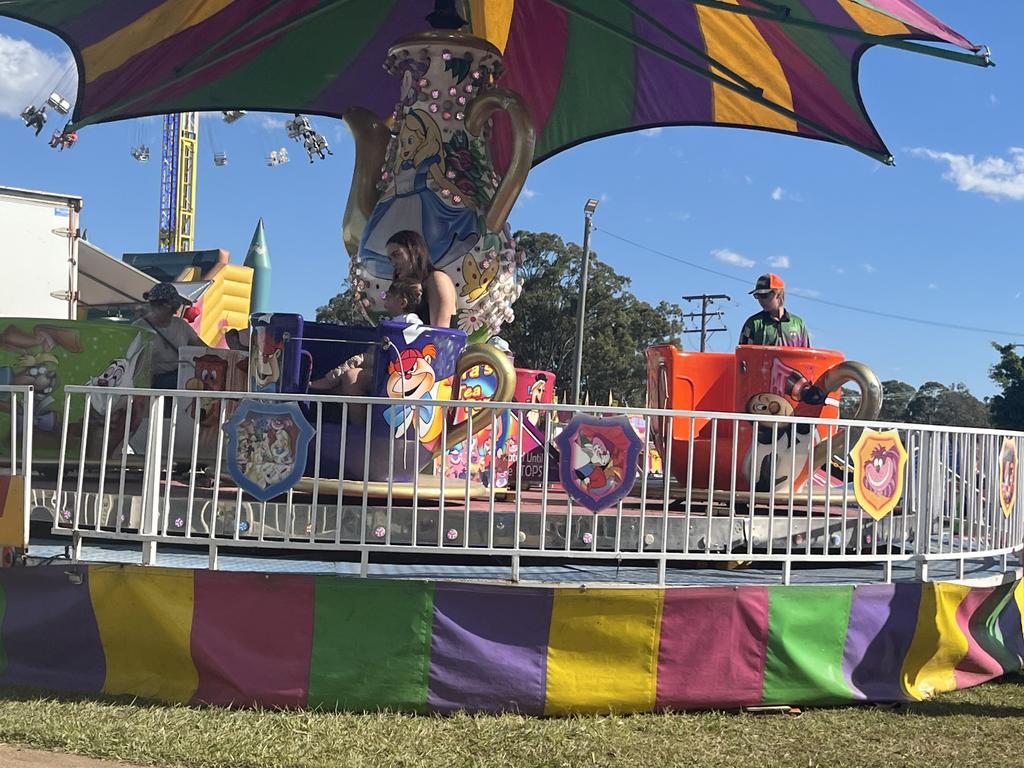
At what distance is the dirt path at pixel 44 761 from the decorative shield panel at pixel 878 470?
3.57m

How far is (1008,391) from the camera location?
154ft

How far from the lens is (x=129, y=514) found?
5.46 m

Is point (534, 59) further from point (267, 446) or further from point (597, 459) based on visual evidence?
point (267, 446)

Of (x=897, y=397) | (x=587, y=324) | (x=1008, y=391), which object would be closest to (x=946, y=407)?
(x=897, y=397)

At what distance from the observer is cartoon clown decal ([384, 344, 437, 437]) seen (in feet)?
19.5

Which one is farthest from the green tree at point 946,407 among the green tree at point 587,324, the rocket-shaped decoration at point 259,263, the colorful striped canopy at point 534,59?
the colorful striped canopy at point 534,59

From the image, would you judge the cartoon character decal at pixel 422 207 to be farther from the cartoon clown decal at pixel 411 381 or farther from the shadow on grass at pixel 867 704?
the shadow on grass at pixel 867 704

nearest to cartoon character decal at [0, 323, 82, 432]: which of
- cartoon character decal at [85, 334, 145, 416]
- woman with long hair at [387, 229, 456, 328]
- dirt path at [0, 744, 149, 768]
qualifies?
cartoon character decal at [85, 334, 145, 416]

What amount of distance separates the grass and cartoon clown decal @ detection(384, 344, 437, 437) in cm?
180

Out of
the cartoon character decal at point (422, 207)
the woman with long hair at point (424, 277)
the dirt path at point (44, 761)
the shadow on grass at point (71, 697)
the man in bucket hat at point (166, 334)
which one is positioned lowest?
the dirt path at point (44, 761)

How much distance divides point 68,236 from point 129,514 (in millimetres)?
8366

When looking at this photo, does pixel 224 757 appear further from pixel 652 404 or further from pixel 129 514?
pixel 652 404

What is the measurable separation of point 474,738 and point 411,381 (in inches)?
90.9

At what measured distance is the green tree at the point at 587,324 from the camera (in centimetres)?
4225
